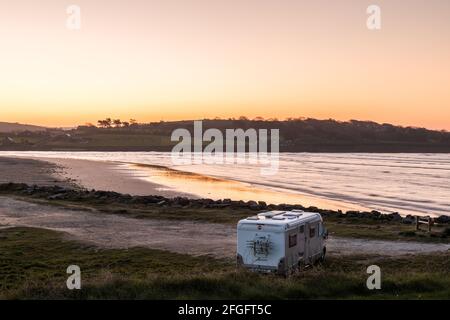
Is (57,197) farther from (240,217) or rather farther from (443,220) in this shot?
(443,220)

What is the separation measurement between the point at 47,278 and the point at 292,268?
9.53m

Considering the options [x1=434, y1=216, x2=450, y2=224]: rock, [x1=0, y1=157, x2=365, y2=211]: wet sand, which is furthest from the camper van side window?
[x1=0, y1=157, x2=365, y2=211]: wet sand

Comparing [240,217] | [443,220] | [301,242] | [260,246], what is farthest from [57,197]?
[443,220]

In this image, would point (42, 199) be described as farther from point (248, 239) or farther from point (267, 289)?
point (267, 289)

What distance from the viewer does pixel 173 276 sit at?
1764 centimetres

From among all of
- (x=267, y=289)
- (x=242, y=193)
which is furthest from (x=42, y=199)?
(x=267, y=289)

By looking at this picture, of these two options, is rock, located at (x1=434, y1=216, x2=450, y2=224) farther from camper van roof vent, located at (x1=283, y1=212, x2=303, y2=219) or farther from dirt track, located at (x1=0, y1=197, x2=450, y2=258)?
camper van roof vent, located at (x1=283, y1=212, x2=303, y2=219)

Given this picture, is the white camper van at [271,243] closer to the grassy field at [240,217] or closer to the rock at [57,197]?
the grassy field at [240,217]

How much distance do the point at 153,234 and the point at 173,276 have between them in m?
14.8

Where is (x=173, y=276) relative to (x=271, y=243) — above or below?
below

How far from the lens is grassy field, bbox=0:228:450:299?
15.5 meters

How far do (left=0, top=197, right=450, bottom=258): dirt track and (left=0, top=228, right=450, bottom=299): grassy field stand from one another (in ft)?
5.23

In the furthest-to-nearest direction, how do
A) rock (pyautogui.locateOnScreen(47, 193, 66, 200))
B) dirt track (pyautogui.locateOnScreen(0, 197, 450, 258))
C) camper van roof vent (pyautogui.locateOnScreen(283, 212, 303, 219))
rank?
1. rock (pyautogui.locateOnScreen(47, 193, 66, 200))
2. dirt track (pyautogui.locateOnScreen(0, 197, 450, 258))
3. camper van roof vent (pyautogui.locateOnScreen(283, 212, 303, 219))

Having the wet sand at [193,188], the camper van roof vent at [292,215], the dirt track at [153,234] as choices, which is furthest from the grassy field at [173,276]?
the wet sand at [193,188]
